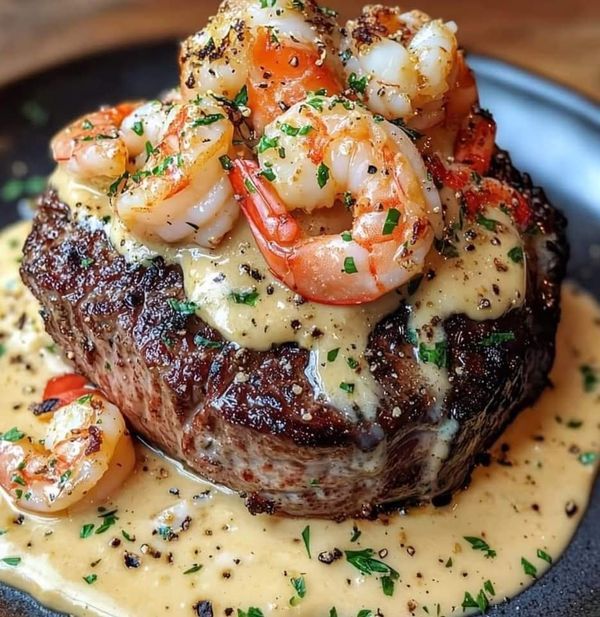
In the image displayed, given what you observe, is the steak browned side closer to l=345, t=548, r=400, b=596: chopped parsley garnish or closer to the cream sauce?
the cream sauce

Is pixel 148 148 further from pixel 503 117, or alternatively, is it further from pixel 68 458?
pixel 503 117

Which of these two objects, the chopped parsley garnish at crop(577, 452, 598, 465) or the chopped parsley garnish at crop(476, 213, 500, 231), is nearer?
the chopped parsley garnish at crop(476, 213, 500, 231)

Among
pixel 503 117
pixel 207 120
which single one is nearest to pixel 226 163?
pixel 207 120

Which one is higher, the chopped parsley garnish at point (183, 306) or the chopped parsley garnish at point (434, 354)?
the chopped parsley garnish at point (434, 354)

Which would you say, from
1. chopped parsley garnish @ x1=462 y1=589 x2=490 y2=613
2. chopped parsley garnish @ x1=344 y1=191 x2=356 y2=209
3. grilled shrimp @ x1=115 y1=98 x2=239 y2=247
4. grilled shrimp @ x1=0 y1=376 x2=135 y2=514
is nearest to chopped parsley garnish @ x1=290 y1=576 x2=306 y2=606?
chopped parsley garnish @ x1=462 y1=589 x2=490 y2=613

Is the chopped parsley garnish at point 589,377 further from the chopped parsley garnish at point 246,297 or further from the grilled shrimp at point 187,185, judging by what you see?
the grilled shrimp at point 187,185

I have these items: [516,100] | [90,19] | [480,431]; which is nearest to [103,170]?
[480,431]

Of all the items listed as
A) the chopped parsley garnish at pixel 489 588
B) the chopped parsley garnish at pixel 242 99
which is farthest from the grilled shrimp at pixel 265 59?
the chopped parsley garnish at pixel 489 588
